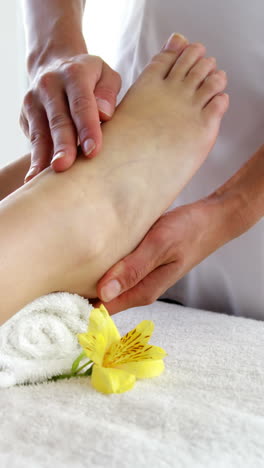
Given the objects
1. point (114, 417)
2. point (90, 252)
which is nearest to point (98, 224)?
point (90, 252)

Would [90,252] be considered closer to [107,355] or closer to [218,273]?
[107,355]

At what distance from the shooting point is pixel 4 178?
1.28 m

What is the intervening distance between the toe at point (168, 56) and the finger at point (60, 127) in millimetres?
270

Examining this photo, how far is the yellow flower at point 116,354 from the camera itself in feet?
2.57

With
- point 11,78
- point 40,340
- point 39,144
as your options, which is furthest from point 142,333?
→ point 11,78

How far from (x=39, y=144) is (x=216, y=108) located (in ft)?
1.12

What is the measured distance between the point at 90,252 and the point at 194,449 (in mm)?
396

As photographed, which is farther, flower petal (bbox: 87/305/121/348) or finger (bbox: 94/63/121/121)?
finger (bbox: 94/63/121/121)

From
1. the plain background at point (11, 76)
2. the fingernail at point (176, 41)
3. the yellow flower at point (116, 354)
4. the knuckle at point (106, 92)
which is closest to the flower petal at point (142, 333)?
the yellow flower at point (116, 354)

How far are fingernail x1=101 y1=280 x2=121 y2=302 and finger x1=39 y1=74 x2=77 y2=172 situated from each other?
0.18m

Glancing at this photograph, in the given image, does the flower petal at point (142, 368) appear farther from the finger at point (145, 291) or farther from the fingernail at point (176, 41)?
the fingernail at point (176, 41)

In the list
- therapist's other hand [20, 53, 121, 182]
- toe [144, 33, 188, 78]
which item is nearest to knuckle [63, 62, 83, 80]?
therapist's other hand [20, 53, 121, 182]

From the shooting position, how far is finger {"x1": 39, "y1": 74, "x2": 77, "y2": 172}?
37.7 inches

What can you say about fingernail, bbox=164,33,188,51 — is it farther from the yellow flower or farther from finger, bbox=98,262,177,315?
the yellow flower
